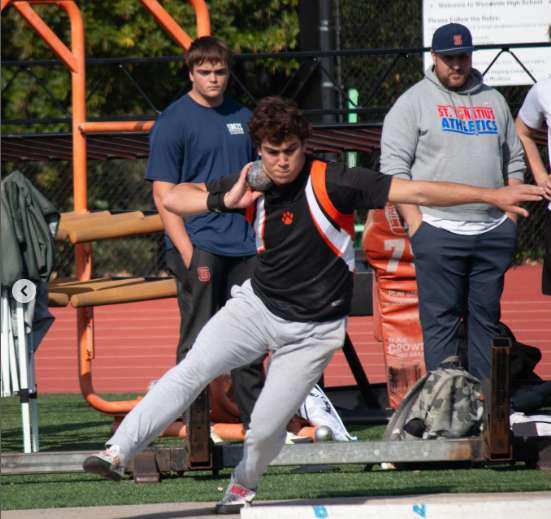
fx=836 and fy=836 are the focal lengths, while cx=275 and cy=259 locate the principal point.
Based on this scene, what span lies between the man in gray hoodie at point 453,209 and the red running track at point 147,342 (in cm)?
431

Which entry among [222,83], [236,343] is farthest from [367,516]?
[222,83]

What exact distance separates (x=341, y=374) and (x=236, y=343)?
621 cm

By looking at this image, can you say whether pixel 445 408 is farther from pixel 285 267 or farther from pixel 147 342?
pixel 147 342

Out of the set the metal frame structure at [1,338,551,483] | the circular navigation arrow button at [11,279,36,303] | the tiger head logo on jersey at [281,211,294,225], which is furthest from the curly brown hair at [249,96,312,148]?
the circular navigation arrow button at [11,279,36,303]

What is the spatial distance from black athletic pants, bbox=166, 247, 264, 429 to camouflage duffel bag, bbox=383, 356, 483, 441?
865 millimetres

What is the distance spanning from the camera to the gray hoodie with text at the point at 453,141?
463 centimetres

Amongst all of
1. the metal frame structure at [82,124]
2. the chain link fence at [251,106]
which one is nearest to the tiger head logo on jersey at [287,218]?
the metal frame structure at [82,124]

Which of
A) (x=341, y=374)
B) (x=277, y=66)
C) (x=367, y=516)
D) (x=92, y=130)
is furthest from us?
(x=277, y=66)

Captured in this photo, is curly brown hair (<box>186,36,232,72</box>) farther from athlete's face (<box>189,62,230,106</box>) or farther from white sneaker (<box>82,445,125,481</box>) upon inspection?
white sneaker (<box>82,445,125,481</box>)

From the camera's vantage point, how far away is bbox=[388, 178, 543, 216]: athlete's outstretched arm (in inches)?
136

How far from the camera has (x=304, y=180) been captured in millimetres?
3605

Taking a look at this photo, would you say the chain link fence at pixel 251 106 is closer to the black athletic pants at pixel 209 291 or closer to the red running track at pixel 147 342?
the red running track at pixel 147 342

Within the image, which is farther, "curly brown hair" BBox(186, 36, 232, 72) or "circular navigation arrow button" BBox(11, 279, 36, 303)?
"circular navigation arrow button" BBox(11, 279, 36, 303)

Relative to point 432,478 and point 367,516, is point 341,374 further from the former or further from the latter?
point 367,516
